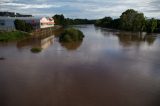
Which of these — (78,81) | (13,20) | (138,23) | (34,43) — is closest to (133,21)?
(138,23)

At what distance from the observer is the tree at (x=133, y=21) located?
57.0 metres

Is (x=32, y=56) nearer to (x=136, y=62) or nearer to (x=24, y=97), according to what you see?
(x=136, y=62)

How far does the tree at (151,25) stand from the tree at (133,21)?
1.20 meters

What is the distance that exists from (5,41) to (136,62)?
60.9ft

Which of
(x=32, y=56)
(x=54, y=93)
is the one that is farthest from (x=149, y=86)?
(x=32, y=56)

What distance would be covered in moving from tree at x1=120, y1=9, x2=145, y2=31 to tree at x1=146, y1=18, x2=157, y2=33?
47.4 inches

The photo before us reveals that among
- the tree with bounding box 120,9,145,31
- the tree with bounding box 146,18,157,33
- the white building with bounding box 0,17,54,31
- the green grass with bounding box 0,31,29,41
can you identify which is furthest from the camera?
the tree with bounding box 120,9,145,31

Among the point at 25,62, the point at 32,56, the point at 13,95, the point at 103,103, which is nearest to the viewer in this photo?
the point at 103,103

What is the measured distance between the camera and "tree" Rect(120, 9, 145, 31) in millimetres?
57022

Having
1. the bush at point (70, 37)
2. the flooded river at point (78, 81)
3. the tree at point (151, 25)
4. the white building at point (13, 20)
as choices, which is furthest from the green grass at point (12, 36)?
the tree at point (151, 25)

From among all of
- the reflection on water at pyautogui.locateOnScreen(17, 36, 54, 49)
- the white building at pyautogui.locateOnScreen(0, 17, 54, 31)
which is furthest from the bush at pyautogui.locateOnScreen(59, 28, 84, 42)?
the white building at pyautogui.locateOnScreen(0, 17, 54, 31)

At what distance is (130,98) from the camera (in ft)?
37.3

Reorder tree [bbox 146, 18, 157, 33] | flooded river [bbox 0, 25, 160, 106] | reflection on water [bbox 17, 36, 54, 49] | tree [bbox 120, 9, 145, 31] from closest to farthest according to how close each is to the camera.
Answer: flooded river [bbox 0, 25, 160, 106], reflection on water [bbox 17, 36, 54, 49], tree [bbox 146, 18, 157, 33], tree [bbox 120, 9, 145, 31]

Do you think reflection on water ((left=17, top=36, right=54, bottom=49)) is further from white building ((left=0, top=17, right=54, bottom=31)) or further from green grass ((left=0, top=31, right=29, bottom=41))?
white building ((left=0, top=17, right=54, bottom=31))
